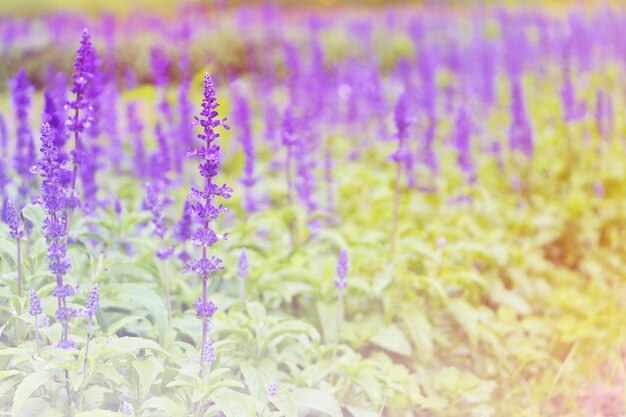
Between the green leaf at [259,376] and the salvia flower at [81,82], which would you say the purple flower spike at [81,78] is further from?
the green leaf at [259,376]

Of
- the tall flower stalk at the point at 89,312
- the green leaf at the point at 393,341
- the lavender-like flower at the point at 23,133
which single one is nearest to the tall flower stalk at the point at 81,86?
the tall flower stalk at the point at 89,312

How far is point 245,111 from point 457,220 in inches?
68.0

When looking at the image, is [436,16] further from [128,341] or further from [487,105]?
[128,341]

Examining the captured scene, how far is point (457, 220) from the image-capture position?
18.9 feet

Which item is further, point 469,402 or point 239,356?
point 469,402

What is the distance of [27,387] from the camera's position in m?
2.63

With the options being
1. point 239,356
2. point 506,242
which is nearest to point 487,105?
point 506,242

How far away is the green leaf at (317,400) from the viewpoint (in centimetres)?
326

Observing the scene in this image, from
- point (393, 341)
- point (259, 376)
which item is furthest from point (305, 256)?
point (259, 376)

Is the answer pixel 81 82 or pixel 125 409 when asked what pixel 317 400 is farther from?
pixel 81 82

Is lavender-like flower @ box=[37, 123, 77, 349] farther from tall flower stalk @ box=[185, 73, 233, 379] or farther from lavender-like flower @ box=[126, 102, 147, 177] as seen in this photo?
lavender-like flower @ box=[126, 102, 147, 177]

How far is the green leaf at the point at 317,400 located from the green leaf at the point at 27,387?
104 centimetres

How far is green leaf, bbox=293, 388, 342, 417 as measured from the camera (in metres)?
3.26

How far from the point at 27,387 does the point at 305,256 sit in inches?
91.5
